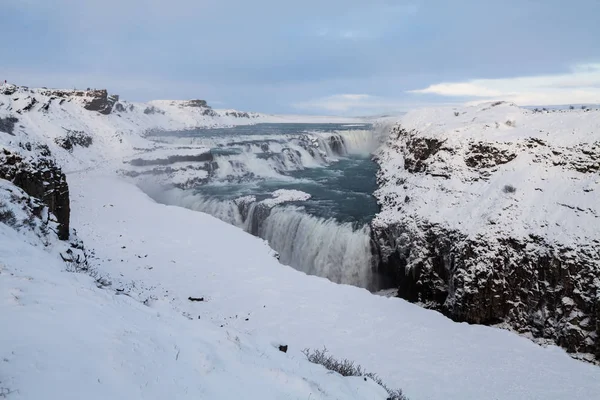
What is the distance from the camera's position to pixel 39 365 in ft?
12.7

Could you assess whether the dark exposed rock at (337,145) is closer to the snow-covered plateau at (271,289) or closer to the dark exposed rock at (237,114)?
the snow-covered plateau at (271,289)

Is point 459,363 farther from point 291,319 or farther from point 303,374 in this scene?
point 303,374

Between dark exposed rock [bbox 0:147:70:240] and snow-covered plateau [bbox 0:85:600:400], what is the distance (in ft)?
0.17

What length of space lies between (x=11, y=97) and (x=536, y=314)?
45979 mm

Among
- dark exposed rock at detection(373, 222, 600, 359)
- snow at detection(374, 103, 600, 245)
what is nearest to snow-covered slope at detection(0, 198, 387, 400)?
dark exposed rock at detection(373, 222, 600, 359)

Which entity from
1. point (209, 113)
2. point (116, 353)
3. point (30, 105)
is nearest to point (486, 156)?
point (116, 353)

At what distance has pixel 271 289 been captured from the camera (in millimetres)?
12688

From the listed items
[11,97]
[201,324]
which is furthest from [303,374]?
[11,97]

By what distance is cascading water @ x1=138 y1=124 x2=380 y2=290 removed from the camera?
64.8ft

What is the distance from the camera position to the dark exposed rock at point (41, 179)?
10719mm

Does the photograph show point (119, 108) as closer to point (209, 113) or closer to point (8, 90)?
point (209, 113)

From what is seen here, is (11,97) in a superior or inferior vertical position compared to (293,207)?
superior

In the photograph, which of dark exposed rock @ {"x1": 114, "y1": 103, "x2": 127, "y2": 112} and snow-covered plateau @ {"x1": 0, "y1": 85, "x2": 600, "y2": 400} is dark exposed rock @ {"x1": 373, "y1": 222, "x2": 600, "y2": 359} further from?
dark exposed rock @ {"x1": 114, "y1": 103, "x2": 127, "y2": 112}

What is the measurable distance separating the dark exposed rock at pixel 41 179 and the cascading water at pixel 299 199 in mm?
11836
